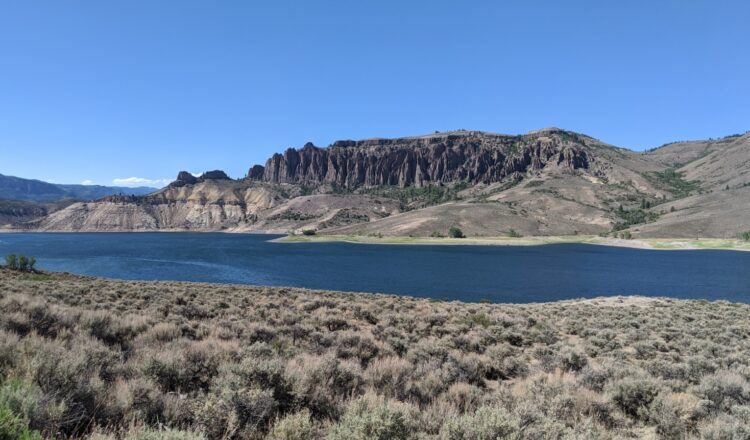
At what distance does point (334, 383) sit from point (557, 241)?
504ft

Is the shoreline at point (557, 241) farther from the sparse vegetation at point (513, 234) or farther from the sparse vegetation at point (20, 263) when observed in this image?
the sparse vegetation at point (20, 263)

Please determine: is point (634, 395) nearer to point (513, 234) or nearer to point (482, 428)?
point (482, 428)

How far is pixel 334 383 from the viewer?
23.3 feet

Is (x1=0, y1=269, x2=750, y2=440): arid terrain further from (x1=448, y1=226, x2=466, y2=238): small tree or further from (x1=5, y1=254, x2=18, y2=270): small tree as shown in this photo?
(x1=448, y1=226, x2=466, y2=238): small tree

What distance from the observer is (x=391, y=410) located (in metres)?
4.84

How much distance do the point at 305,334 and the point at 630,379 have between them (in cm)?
851

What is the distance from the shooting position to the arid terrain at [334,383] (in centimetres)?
461

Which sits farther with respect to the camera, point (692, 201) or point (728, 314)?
point (692, 201)

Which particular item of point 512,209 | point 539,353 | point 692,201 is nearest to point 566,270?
point 539,353

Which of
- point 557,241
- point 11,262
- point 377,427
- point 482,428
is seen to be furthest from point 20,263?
point 557,241

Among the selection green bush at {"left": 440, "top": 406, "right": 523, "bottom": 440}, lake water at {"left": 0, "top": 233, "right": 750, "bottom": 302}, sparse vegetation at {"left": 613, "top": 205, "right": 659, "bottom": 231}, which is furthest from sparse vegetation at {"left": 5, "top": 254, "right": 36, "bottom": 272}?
sparse vegetation at {"left": 613, "top": 205, "right": 659, "bottom": 231}

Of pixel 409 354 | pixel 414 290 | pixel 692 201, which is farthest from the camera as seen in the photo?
pixel 692 201

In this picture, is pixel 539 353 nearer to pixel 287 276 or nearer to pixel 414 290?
pixel 414 290

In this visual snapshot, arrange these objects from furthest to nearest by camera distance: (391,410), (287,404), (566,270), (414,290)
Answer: (566,270) → (414,290) → (287,404) → (391,410)
